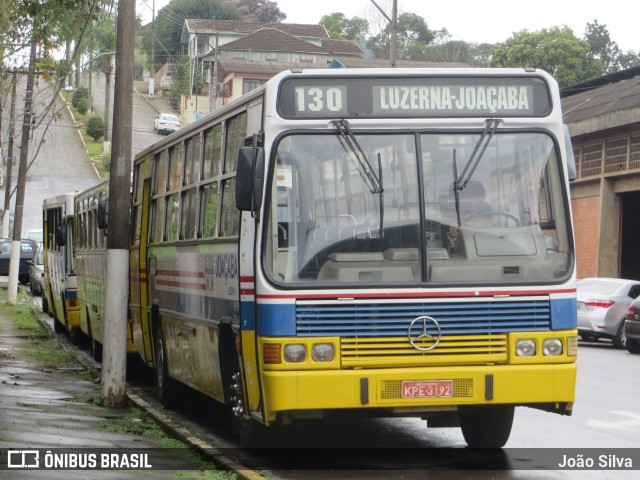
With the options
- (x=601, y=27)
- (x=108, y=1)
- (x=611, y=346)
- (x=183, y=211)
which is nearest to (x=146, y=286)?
(x=183, y=211)

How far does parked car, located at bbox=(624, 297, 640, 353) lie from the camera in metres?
23.4

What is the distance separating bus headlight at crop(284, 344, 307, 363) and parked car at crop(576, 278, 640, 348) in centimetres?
1724

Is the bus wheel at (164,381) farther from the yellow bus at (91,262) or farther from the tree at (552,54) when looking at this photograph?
the tree at (552,54)

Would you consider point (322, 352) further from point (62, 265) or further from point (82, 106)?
point (82, 106)

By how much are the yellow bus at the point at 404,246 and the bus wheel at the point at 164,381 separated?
13.3ft

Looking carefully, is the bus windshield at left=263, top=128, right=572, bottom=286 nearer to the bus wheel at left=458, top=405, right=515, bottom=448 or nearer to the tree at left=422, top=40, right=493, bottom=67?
the bus wheel at left=458, top=405, right=515, bottom=448

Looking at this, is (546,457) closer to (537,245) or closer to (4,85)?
(537,245)

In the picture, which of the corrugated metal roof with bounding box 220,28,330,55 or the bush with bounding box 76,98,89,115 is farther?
the corrugated metal roof with bounding box 220,28,330,55

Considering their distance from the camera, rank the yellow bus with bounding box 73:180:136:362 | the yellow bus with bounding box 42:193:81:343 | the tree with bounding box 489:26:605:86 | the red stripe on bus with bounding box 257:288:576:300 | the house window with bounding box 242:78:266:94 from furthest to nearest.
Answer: the house window with bounding box 242:78:266:94 → the tree with bounding box 489:26:605:86 → the yellow bus with bounding box 42:193:81:343 → the yellow bus with bounding box 73:180:136:362 → the red stripe on bus with bounding box 257:288:576:300

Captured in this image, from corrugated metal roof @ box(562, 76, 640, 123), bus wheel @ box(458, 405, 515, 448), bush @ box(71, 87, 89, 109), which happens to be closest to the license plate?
bus wheel @ box(458, 405, 515, 448)

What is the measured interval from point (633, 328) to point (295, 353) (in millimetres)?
15632

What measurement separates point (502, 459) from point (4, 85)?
18.3 meters

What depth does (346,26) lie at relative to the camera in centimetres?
13925

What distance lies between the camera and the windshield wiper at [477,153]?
9.50m
